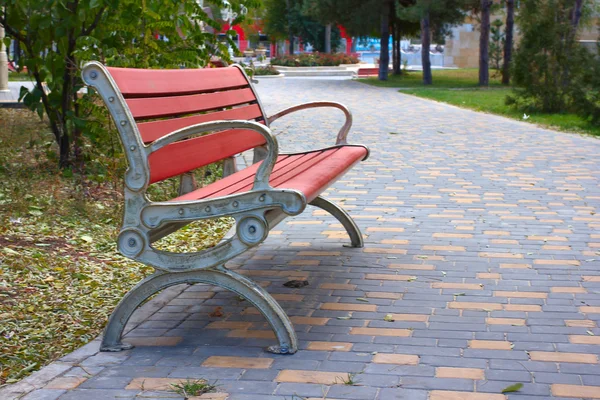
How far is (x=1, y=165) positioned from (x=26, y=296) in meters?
3.75

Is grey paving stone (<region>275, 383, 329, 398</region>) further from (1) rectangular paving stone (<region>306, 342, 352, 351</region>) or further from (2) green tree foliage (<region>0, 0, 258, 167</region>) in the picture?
(2) green tree foliage (<region>0, 0, 258, 167</region>)

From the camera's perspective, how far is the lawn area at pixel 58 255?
12.3 ft

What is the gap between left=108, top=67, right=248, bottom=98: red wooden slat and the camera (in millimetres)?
3668

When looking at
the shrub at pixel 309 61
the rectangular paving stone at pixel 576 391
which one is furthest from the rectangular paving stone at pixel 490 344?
the shrub at pixel 309 61

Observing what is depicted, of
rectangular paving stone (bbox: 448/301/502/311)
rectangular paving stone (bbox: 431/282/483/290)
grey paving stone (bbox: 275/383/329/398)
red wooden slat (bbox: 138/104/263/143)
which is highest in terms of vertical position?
red wooden slat (bbox: 138/104/263/143)

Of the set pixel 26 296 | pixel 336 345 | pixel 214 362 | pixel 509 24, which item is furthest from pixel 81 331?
pixel 509 24

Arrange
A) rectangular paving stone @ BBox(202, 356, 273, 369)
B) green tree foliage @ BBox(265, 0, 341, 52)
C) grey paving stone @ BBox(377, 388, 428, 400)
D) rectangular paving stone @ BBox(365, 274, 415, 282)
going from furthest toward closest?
green tree foliage @ BBox(265, 0, 341, 52), rectangular paving stone @ BBox(365, 274, 415, 282), rectangular paving stone @ BBox(202, 356, 273, 369), grey paving stone @ BBox(377, 388, 428, 400)

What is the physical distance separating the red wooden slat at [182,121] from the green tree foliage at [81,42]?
1.85m

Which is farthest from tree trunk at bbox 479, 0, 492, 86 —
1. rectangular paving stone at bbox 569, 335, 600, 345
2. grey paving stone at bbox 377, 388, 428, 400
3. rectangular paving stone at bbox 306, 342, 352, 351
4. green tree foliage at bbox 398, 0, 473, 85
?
grey paving stone at bbox 377, 388, 428, 400

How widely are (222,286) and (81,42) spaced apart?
3.80 m

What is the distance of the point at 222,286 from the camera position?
3527 millimetres

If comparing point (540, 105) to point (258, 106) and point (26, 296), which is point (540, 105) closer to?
point (258, 106)

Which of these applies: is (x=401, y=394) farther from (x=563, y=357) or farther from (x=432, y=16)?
(x=432, y=16)

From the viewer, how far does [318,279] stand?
4602mm
